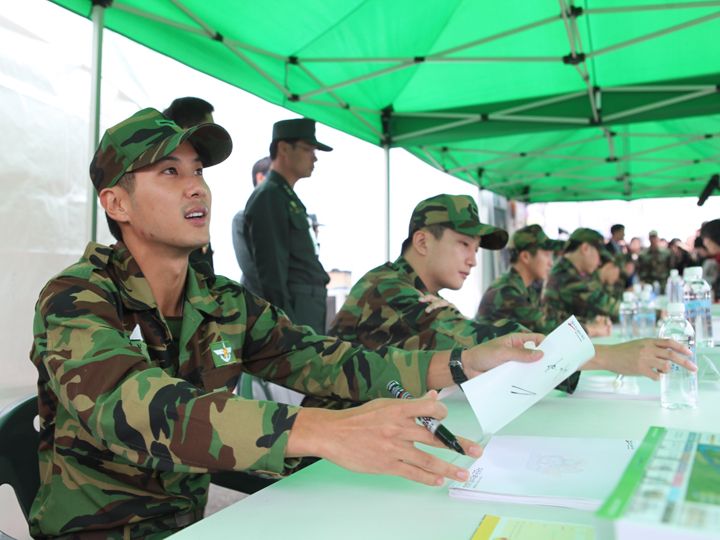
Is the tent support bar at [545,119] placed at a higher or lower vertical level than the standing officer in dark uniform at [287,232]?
higher

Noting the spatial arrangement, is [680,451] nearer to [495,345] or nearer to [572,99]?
[495,345]

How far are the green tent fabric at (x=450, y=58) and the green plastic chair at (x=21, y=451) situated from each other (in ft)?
5.75

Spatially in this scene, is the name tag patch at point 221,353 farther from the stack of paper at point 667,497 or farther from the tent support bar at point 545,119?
the tent support bar at point 545,119

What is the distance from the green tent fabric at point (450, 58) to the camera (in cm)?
292

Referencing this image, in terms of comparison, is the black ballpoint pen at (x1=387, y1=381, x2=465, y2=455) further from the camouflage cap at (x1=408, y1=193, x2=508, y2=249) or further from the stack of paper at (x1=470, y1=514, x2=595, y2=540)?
the camouflage cap at (x1=408, y1=193, x2=508, y2=249)

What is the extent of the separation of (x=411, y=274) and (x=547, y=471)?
1169mm

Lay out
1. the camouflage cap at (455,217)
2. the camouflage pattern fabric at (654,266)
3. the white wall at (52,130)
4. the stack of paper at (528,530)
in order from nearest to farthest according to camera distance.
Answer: the stack of paper at (528,530)
the camouflage cap at (455,217)
the white wall at (52,130)
the camouflage pattern fabric at (654,266)

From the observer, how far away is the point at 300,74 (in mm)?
3584

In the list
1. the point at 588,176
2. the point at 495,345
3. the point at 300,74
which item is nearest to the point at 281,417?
the point at 495,345

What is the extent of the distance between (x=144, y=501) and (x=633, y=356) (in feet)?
3.24

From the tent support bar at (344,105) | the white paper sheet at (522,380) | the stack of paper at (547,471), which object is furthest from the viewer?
the tent support bar at (344,105)

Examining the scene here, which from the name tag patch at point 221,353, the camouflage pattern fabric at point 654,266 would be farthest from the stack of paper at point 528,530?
the camouflage pattern fabric at point 654,266

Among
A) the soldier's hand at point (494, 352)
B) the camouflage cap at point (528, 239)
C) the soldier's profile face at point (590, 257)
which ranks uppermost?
the camouflage cap at point (528, 239)

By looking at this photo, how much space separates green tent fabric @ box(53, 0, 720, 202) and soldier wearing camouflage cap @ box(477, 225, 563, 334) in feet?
3.47
